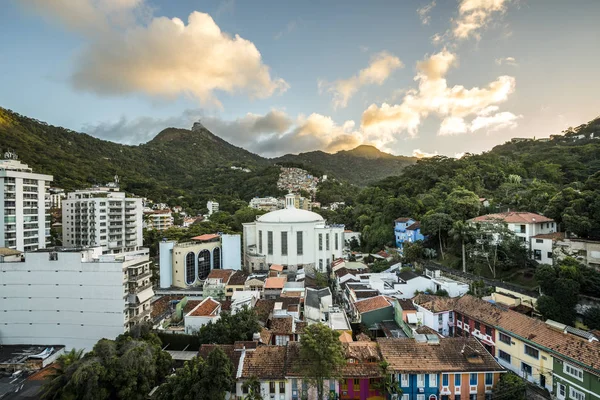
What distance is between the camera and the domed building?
39.0 meters

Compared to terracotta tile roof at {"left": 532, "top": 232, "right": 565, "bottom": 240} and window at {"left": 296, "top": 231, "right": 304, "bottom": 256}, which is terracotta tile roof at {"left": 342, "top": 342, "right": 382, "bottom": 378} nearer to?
terracotta tile roof at {"left": 532, "top": 232, "right": 565, "bottom": 240}

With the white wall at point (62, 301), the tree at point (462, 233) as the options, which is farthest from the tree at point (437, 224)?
the white wall at point (62, 301)

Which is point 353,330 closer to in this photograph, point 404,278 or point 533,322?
point 404,278

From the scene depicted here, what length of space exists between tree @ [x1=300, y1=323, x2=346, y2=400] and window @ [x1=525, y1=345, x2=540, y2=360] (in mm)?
10212

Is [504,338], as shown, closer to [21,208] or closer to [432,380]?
[432,380]

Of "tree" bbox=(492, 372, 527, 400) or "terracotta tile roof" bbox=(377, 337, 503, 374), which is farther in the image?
"terracotta tile roof" bbox=(377, 337, 503, 374)

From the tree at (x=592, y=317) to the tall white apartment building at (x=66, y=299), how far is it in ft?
96.3

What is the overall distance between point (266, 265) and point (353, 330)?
18.3 metres

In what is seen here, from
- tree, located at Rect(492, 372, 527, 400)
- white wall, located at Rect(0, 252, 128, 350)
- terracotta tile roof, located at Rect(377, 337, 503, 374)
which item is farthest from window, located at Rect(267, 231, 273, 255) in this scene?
tree, located at Rect(492, 372, 527, 400)

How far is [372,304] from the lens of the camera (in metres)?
23.8

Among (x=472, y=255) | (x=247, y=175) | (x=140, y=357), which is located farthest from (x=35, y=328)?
(x=247, y=175)

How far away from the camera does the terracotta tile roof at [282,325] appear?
769 inches

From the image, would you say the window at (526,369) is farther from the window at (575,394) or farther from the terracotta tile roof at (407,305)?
the terracotta tile roof at (407,305)

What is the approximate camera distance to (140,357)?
1584 cm
